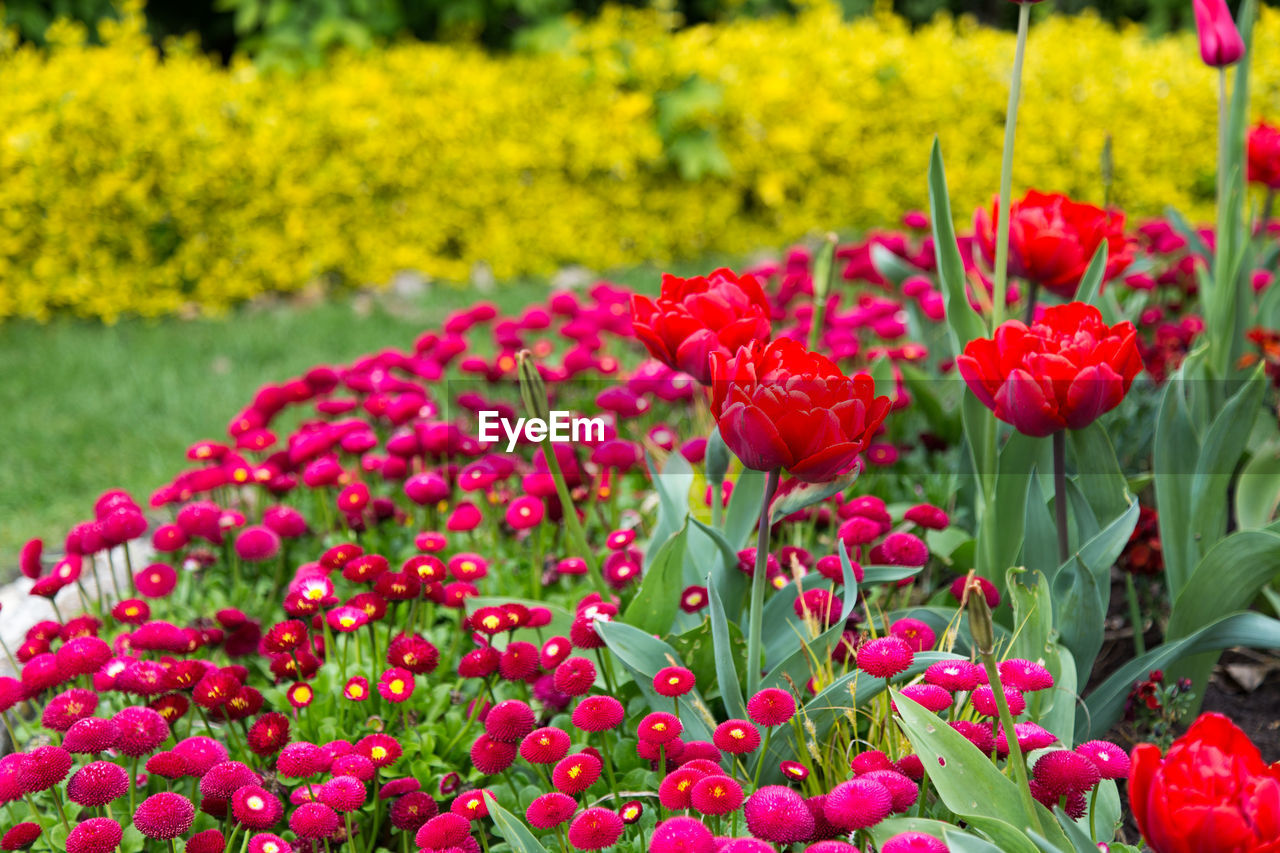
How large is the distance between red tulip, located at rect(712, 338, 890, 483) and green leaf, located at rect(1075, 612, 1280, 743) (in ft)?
2.12

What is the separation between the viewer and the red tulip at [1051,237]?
73.2 inches

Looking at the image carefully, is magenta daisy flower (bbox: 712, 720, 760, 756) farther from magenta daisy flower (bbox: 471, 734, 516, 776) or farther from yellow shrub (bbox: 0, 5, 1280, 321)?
yellow shrub (bbox: 0, 5, 1280, 321)

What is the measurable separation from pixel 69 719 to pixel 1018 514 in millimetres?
1548

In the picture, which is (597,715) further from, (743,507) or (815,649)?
(743,507)

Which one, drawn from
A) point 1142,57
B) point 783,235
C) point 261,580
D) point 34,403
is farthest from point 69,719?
point 1142,57

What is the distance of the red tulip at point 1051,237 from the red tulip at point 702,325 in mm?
586

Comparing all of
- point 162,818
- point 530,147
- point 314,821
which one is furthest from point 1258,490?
point 530,147

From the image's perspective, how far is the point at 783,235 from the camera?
21.6ft

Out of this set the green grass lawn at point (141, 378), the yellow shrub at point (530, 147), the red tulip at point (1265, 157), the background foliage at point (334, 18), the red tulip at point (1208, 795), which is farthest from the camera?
the background foliage at point (334, 18)

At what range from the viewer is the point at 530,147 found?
591 cm

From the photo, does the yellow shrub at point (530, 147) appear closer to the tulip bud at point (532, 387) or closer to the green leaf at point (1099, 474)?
the tulip bud at point (532, 387)

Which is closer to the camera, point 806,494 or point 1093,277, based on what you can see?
point 806,494

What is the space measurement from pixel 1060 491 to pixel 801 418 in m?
0.71

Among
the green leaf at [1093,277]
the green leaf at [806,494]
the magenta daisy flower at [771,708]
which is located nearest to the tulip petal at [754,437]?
the green leaf at [806,494]
